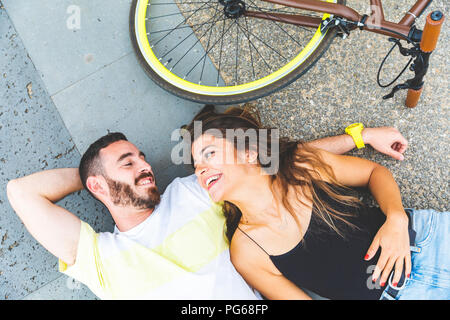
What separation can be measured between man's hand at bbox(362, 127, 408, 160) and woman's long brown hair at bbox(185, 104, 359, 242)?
44 cm

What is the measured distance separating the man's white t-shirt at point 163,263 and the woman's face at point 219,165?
0.30 meters

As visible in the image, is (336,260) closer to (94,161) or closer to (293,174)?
(293,174)

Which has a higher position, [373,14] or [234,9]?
[234,9]

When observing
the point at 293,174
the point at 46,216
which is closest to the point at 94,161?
the point at 46,216

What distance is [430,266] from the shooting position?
182 cm

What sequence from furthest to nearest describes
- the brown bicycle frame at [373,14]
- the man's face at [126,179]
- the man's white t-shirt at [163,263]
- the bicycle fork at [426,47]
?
the man's face at [126,179] < the man's white t-shirt at [163,263] < the brown bicycle frame at [373,14] < the bicycle fork at [426,47]

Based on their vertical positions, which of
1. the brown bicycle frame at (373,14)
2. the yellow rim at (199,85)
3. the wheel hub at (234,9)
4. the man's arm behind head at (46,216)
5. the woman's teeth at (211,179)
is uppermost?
the wheel hub at (234,9)

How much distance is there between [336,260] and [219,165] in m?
0.75

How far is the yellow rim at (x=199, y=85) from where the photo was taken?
2.06m

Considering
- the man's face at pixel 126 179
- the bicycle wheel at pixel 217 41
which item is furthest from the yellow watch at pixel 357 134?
the man's face at pixel 126 179

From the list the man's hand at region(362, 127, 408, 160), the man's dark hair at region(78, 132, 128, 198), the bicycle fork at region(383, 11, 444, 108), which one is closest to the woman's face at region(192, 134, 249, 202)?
the man's dark hair at region(78, 132, 128, 198)

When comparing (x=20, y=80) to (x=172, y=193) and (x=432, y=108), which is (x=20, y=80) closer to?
(x=172, y=193)

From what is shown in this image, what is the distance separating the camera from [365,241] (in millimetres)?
1848

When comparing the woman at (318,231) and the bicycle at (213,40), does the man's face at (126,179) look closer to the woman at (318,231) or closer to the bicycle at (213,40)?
the woman at (318,231)
